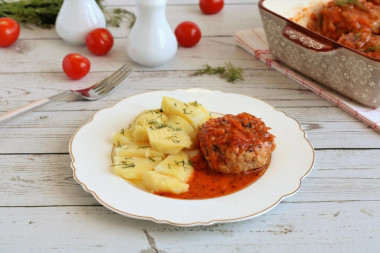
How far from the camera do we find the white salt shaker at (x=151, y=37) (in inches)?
152

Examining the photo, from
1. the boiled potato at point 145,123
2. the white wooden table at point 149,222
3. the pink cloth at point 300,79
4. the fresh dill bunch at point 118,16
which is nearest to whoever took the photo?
the white wooden table at point 149,222

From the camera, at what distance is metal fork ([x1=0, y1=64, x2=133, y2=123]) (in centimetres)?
330

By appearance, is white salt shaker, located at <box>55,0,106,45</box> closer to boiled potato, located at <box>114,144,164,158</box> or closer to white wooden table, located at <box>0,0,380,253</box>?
white wooden table, located at <box>0,0,380,253</box>

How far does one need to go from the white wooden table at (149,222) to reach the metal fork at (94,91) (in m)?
0.06

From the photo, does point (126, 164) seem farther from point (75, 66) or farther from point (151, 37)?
point (151, 37)

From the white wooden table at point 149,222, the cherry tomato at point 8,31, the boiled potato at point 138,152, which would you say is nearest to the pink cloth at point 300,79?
the white wooden table at point 149,222

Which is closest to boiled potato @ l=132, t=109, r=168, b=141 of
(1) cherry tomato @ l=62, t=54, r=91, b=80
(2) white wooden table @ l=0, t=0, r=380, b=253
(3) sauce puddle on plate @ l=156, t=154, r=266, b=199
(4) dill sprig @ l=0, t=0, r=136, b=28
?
(3) sauce puddle on plate @ l=156, t=154, r=266, b=199

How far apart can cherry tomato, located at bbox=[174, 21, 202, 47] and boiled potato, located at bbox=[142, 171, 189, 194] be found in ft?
6.91

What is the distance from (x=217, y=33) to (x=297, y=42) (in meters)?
1.31

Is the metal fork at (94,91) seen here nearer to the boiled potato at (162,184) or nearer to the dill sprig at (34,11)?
the dill sprig at (34,11)

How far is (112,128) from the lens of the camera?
307 centimetres

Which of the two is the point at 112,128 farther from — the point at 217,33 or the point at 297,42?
the point at 217,33

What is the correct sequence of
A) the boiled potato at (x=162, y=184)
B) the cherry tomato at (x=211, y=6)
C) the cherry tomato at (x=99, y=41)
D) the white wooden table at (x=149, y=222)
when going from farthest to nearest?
the cherry tomato at (x=211, y=6), the cherry tomato at (x=99, y=41), the boiled potato at (x=162, y=184), the white wooden table at (x=149, y=222)

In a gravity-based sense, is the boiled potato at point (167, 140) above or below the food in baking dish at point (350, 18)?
below
